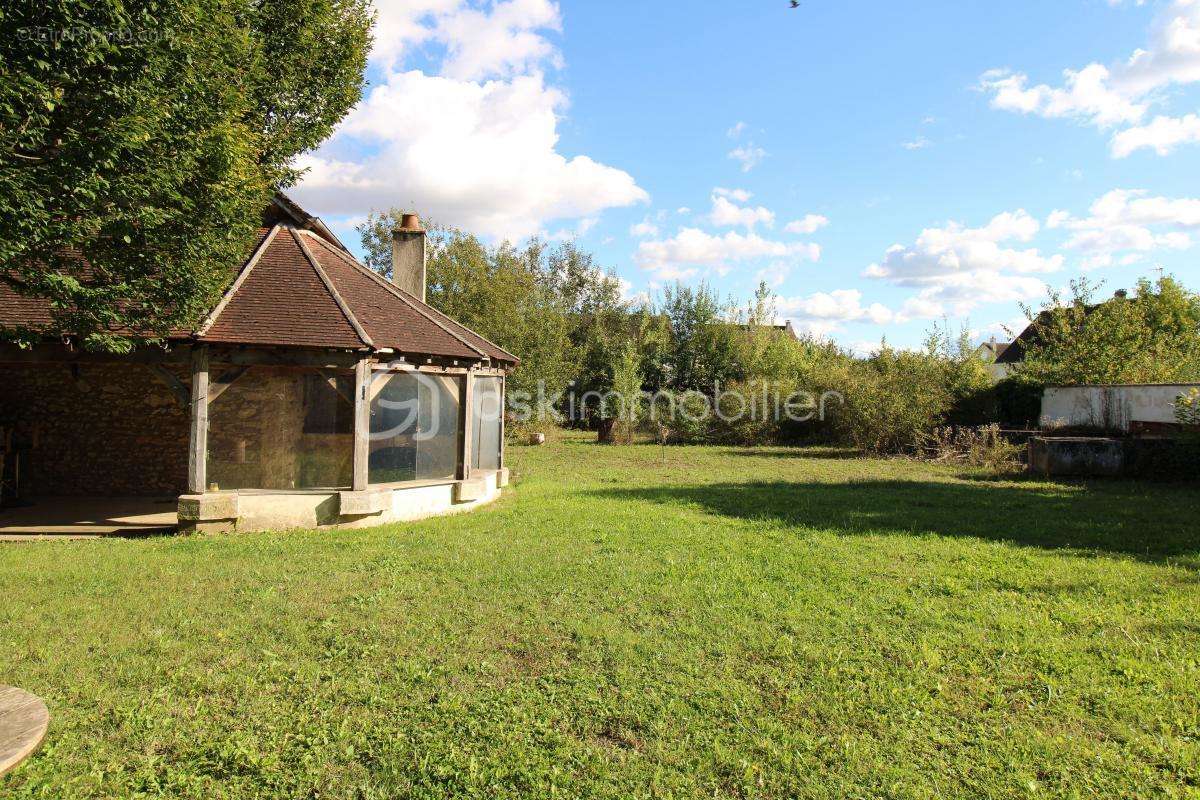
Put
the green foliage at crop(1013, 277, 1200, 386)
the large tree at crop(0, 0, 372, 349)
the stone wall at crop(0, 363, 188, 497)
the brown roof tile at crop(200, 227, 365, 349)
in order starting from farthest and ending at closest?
the green foliage at crop(1013, 277, 1200, 386) < the stone wall at crop(0, 363, 188, 497) < the brown roof tile at crop(200, 227, 365, 349) < the large tree at crop(0, 0, 372, 349)

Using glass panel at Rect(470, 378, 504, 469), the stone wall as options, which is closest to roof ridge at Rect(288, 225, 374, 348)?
glass panel at Rect(470, 378, 504, 469)

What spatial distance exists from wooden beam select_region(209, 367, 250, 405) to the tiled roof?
677 mm

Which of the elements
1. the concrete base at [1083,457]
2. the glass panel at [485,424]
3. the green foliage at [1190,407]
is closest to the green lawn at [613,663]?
the glass panel at [485,424]

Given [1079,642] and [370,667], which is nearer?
[370,667]

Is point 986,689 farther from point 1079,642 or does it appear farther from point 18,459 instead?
point 18,459

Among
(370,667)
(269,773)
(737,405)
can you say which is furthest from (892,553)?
(737,405)

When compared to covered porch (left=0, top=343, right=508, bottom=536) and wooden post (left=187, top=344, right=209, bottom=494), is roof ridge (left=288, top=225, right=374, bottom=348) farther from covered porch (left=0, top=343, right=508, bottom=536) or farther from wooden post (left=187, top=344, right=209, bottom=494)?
wooden post (left=187, top=344, right=209, bottom=494)

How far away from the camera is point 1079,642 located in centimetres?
541

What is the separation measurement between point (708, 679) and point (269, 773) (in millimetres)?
2806

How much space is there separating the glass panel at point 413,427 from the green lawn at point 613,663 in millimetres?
1482

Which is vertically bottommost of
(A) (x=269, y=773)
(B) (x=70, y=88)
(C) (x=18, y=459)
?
(A) (x=269, y=773)

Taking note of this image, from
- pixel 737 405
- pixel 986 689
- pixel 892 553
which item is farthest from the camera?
pixel 737 405

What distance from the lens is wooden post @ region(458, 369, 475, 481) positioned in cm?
1166

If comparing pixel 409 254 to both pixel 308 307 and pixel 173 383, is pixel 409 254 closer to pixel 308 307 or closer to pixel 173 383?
pixel 308 307
